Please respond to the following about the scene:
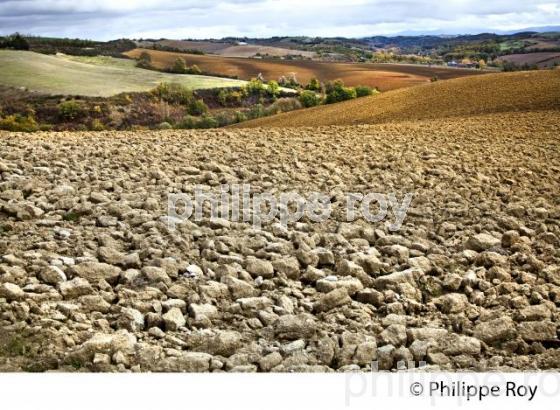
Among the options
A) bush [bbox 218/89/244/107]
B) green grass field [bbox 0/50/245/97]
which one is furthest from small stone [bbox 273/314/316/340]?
bush [bbox 218/89/244/107]

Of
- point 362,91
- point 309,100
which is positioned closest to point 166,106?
point 309,100

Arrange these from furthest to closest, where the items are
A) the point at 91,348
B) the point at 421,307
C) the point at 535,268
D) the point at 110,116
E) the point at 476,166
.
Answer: the point at 110,116 < the point at 476,166 < the point at 535,268 < the point at 421,307 < the point at 91,348

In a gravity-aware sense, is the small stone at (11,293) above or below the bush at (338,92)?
below

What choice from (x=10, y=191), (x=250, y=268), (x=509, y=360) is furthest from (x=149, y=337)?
(x=10, y=191)

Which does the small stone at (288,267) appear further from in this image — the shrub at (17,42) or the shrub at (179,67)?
the shrub at (179,67)

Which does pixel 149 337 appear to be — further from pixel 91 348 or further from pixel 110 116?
pixel 110 116

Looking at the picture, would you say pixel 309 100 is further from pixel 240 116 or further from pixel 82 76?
pixel 82 76

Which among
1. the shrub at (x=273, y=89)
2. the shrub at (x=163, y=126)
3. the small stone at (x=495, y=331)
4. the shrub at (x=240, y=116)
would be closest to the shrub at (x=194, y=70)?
the shrub at (x=273, y=89)

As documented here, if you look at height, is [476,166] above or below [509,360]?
above
